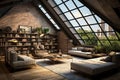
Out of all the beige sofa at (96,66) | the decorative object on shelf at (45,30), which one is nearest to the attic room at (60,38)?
the beige sofa at (96,66)

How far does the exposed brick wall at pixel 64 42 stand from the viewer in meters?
10.6

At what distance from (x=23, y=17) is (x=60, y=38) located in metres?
3.20

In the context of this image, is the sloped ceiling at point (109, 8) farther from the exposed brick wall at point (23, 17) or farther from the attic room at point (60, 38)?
the exposed brick wall at point (23, 17)

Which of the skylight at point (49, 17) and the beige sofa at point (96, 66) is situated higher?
the skylight at point (49, 17)

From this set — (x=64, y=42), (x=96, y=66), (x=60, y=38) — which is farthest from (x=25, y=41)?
(x=96, y=66)

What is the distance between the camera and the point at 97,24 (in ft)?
25.6

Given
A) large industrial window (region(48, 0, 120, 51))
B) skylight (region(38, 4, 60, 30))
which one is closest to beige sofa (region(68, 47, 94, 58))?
large industrial window (region(48, 0, 120, 51))

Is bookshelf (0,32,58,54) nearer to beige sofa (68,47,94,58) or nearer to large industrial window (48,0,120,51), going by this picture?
large industrial window (48,0,120,51)

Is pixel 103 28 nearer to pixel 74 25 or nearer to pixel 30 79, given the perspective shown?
pixel 74 25

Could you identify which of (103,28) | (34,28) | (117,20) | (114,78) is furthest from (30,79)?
(34,28)

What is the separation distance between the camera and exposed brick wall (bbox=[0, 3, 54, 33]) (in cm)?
953

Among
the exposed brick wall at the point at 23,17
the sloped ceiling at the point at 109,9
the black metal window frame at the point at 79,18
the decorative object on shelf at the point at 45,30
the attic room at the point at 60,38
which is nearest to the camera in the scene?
the sloped ceiling at the point at 109,9

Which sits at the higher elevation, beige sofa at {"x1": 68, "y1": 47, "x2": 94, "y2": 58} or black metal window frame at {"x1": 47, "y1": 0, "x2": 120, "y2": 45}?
black metal window frame at {"x1": 47, "y1": 0, "x2": 120, "y2": 45}

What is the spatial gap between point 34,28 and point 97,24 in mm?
4833
